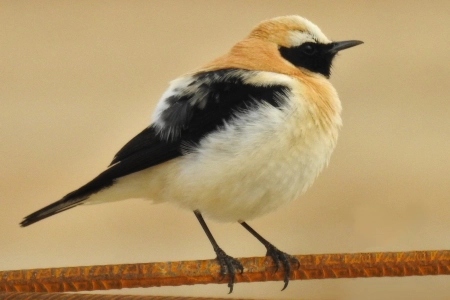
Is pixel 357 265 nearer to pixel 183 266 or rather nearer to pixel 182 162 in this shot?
pixel 183 266

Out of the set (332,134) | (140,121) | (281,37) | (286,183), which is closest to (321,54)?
(281,37)

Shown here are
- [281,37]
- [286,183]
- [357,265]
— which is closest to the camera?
[357,265]

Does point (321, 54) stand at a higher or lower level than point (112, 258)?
higher

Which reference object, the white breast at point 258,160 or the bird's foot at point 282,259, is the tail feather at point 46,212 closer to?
the white breast at point 258,160

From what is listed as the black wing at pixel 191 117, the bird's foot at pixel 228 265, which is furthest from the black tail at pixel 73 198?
the bird's foot at pixel 228 265

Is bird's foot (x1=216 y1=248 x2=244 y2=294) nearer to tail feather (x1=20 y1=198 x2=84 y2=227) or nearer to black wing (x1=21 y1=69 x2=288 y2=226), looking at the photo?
black wing (x1=21 y1=69 x2=288 y2=226)

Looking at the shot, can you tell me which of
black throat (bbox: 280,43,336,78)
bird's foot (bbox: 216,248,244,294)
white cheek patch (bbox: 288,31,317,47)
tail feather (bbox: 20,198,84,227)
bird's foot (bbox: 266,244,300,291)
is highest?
white cheek patch (bbox: 288,31,317,47)

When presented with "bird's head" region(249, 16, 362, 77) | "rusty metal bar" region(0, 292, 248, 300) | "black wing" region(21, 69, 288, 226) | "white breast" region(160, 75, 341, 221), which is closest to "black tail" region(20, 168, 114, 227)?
"black wing" region(21, 69, 288, 226)

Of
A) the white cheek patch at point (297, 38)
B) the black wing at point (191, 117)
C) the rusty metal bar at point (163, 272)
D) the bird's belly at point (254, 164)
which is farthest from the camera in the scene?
the white cheek patch at point (297, 38)
